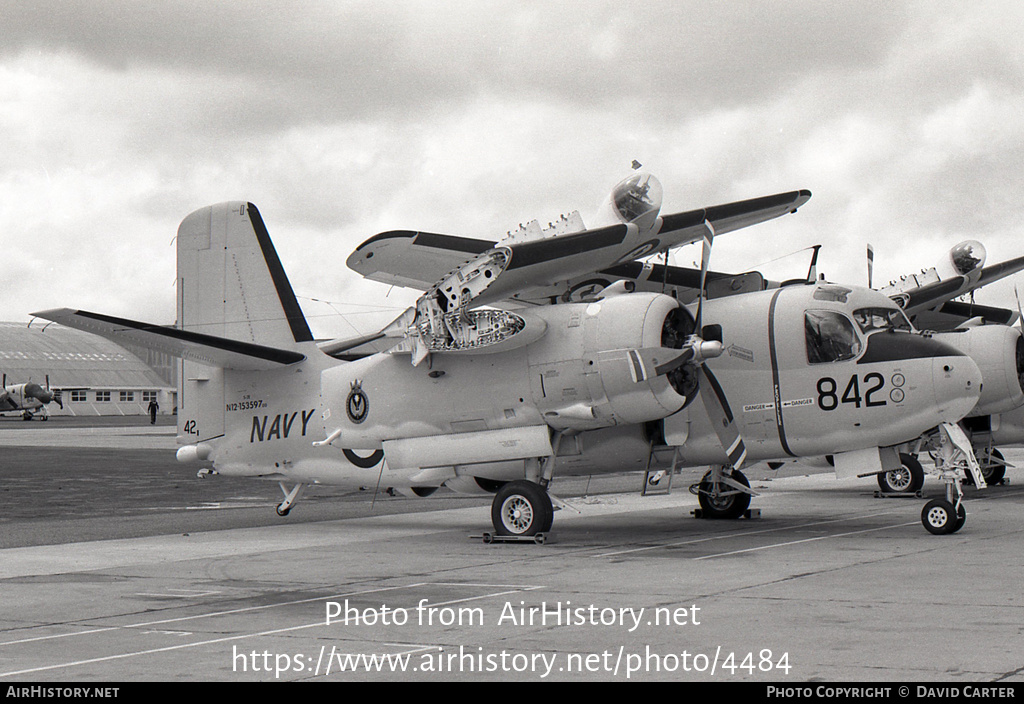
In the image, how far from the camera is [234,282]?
19438mm

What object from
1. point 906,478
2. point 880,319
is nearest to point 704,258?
point 880,319

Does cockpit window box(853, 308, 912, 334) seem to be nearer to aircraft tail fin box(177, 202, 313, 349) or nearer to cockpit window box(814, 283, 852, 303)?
cockpit window box(814, 283, 852, 303)

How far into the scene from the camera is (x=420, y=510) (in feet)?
70.7

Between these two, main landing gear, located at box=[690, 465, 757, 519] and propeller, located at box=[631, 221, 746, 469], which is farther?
main landing gear, located at box=[690, 465, 757, 519]

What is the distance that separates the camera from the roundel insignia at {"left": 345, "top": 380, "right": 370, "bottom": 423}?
641 inches

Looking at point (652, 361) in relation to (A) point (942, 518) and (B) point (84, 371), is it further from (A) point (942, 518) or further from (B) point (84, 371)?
(B) point (84, 371)

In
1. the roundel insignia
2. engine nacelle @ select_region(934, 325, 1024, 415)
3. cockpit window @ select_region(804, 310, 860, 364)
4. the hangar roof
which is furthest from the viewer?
the hangar roof

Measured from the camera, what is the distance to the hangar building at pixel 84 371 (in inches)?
4569

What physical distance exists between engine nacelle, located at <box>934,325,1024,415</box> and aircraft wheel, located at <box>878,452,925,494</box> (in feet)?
5.95

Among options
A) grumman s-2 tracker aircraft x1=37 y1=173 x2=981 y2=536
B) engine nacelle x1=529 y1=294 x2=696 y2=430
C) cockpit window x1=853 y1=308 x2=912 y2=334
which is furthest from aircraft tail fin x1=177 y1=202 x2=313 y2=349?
cockpit window x1=853 y1=308 x2=912 y2=334

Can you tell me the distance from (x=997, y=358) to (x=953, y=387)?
663 cm

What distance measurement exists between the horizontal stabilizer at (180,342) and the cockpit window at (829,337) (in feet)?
26.8
